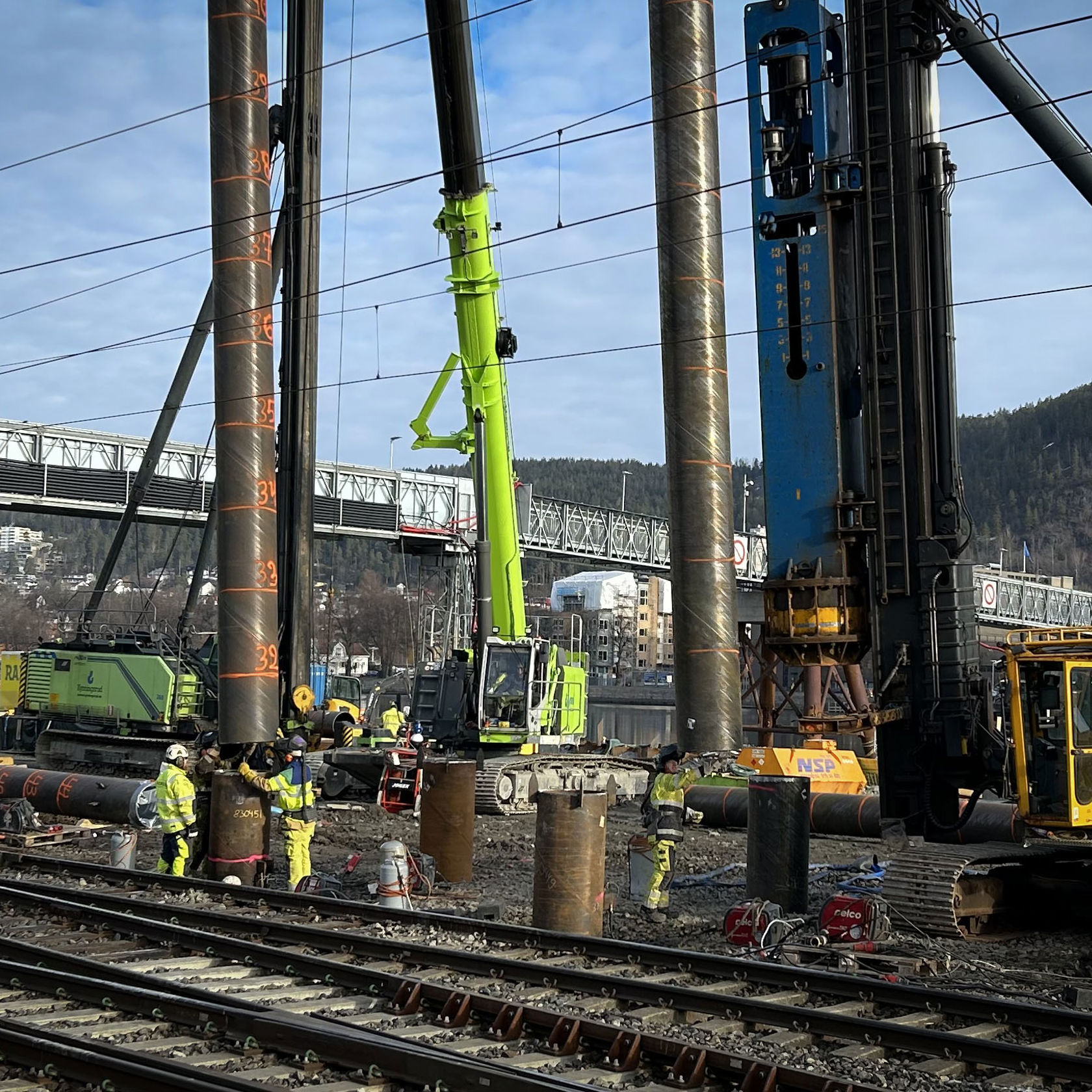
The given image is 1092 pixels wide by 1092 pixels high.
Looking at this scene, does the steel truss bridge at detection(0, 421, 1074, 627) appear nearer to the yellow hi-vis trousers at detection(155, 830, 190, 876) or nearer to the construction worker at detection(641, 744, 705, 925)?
the yellow hi-vis trousers at detection(155, 830, 190, 876)

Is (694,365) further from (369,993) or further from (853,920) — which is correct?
(369,993)

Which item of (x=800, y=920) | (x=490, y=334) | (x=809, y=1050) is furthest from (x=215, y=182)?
(x=809, y=1050)

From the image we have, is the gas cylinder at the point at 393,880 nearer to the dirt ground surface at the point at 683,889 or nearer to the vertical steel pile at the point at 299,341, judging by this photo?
the dirt ground surface at the point at 683,889

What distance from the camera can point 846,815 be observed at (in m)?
18.1

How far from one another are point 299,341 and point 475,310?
3.74 meters

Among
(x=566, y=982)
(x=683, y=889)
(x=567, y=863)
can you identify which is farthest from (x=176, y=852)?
(x=566, y=982)

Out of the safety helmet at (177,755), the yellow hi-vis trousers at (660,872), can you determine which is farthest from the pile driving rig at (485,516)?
the yellow hi-vis trousers at (660,872)

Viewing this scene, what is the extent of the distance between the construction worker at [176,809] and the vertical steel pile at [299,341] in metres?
9.75

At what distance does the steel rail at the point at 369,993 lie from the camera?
24.5 ft

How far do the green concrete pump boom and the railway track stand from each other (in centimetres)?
1140

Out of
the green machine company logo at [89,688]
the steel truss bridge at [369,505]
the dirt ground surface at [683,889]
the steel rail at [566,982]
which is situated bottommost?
the dirt ground surface at [683,889]

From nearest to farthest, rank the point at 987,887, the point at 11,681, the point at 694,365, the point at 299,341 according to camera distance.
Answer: the point at 987,887 < the point at 694,365 < the point at 299,341 < the point at 11,681

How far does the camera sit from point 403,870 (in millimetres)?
13500

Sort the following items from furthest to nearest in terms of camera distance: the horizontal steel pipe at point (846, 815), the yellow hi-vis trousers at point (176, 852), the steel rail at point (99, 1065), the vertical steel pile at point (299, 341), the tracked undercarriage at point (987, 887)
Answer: the vertical steel pile at point (299, 341) → the yellow hi-vis trousers at point (176, 852) → the horizontal steel pipe at point (846, 815) → the tracked undercarriage at point (987, 887) → the steel rail at point (99, 1065)
